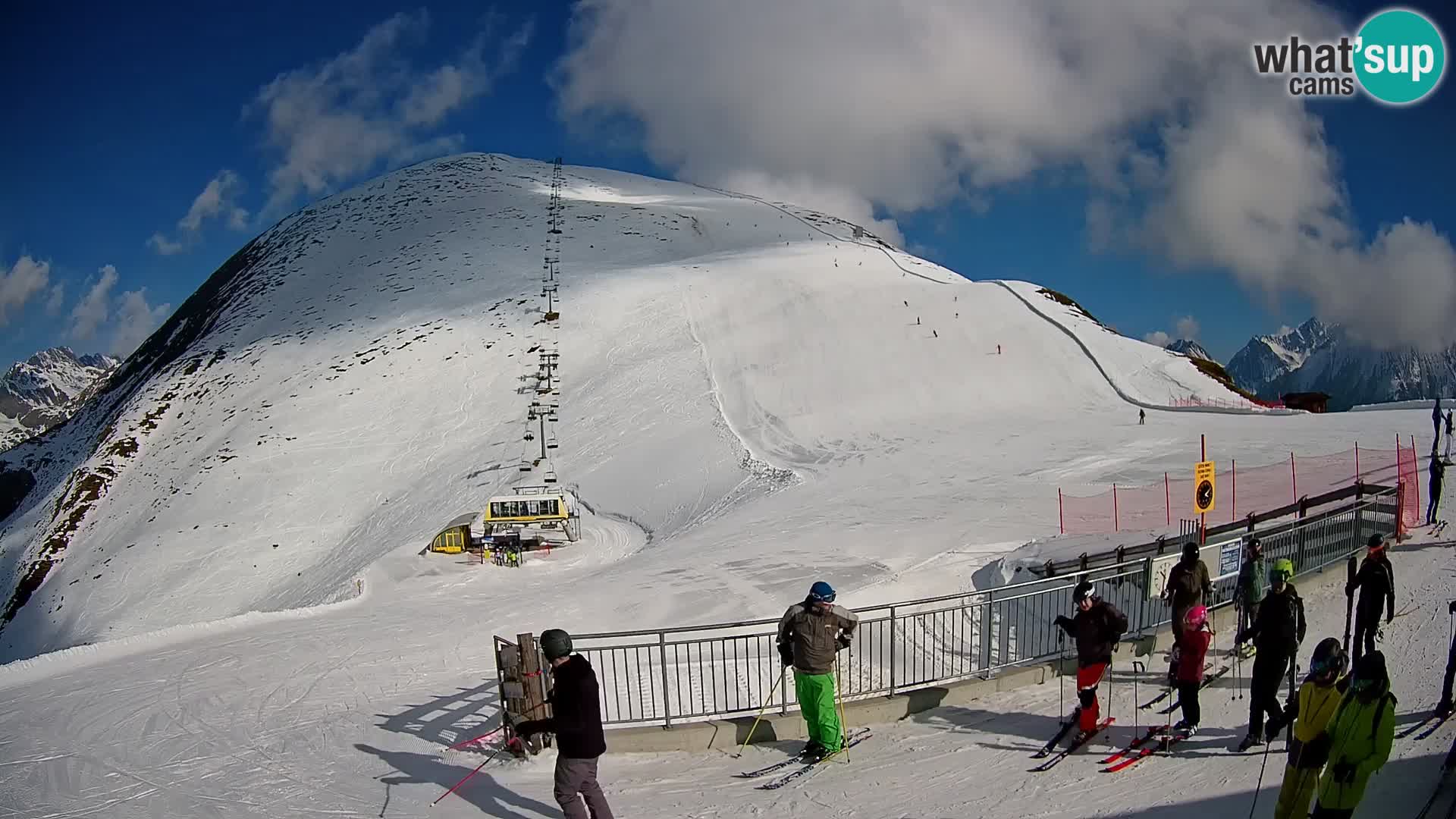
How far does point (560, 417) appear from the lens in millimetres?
40969

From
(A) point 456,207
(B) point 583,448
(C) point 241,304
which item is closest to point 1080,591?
(B) point 583,448

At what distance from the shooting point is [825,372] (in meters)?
42.5

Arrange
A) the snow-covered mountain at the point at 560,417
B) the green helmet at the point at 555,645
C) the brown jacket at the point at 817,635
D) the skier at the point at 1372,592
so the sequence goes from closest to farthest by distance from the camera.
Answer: the green helmet at the point at 555,645 → the brown jacket at the point at 817,635 → the skier at the point at 1372,592 → the snow-covered mountain at the point at 560,417

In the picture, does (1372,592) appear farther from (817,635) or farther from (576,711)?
(576,711)

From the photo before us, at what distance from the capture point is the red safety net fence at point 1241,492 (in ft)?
63.5

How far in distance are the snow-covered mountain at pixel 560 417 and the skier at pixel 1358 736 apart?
11.9 m

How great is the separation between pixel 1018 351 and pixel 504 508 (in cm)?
2896

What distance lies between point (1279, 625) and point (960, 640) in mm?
6534

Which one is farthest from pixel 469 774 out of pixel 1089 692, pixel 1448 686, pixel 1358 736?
pixel 1448 686

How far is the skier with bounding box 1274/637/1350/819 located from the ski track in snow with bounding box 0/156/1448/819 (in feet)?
4.41

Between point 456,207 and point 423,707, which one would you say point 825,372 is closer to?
point 423,707

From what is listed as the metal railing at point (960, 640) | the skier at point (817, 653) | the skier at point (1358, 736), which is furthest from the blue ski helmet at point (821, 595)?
the skier at point (1358, 736)

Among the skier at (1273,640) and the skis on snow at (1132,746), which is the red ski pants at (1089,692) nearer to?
the skis on snow at (1132,746)

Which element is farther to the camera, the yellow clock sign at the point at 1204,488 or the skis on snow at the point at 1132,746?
the yellow clock sign at the point at 1204,488
